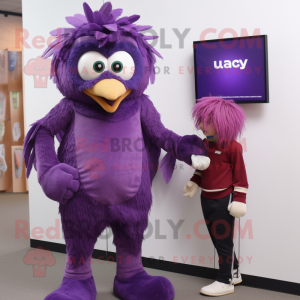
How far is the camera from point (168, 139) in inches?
84.3

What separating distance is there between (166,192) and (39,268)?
982mm

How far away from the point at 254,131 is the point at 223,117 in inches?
12.6

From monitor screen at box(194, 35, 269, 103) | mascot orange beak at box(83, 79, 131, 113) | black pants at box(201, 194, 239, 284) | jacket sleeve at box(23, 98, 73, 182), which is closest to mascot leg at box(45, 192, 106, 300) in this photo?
jacket sleeve at box(23, 98, 73, 182)

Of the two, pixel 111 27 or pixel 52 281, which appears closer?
pixel 111 27

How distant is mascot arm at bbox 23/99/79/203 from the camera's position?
6.26 feet

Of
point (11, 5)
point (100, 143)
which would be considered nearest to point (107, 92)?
point (100, 143)

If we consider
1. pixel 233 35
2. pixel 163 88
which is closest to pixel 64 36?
pixel 163 88

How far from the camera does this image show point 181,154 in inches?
82.4

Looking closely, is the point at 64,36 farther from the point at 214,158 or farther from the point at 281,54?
the point at 281,54

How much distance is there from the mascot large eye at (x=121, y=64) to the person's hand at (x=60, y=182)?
499 mm

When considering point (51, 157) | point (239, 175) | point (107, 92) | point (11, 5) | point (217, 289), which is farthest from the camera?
point (11, 5)

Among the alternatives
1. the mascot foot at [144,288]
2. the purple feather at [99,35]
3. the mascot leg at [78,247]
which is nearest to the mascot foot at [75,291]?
the mascot leg at [78,247]

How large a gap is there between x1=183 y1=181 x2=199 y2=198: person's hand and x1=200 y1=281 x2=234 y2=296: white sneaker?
0.49 meters

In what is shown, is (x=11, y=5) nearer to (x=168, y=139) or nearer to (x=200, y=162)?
(x=168, y=139)
